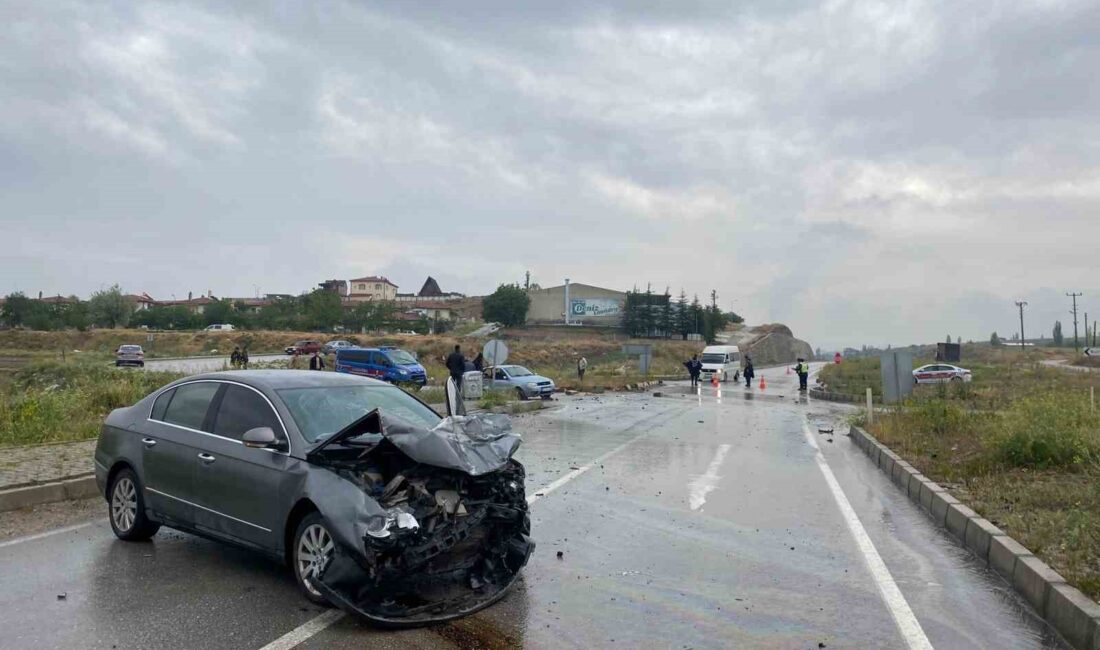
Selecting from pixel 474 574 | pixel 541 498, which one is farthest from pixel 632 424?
pixel 474 574

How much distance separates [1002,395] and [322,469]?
25607mm

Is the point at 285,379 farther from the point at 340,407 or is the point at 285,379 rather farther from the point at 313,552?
the point at 313,552

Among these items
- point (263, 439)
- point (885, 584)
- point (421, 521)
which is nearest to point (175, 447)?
point (263, 439)

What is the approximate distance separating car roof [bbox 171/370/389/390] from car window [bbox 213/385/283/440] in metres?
0.10

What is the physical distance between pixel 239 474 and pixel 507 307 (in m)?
117

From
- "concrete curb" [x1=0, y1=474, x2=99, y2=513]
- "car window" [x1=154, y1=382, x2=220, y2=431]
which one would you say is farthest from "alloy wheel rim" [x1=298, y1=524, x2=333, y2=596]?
"concrete curb" [x1=0, y1=474, x2=99, y2=513]

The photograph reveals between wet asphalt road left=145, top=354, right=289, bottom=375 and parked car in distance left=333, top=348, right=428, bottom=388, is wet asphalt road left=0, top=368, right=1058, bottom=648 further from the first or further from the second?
parked car in distance left=333, top=348, right=428, bottom=388

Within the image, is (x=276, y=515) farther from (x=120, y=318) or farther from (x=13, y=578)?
(x=120, y=318)

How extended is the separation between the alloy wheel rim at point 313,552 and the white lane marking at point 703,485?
5253 millimetres

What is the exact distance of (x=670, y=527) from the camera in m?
8.34

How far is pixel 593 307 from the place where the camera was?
12600 centimetres

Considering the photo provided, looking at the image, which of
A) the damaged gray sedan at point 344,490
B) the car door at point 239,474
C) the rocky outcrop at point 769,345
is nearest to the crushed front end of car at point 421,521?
the damaged gray sedan at point 344,490

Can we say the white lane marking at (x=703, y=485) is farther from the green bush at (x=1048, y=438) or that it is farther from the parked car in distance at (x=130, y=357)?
the parked car in distance at (x=130, y=357)

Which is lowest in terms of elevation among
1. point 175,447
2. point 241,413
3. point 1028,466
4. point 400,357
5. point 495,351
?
point 1028,466
